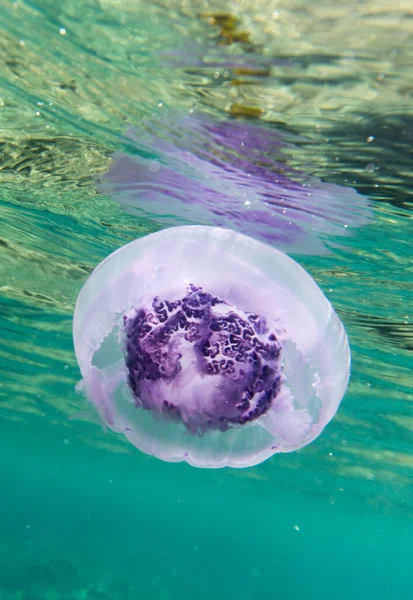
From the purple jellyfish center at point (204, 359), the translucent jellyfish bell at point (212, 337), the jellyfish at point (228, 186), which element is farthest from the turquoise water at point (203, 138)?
the purple jellyfish center at point (204, 359)

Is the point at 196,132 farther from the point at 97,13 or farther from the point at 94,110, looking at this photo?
the point at 97,13

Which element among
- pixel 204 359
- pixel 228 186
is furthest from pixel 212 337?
pixel 228 186

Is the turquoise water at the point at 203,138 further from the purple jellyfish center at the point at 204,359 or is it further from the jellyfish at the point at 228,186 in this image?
the purple jellyfish center at the point at 204,359

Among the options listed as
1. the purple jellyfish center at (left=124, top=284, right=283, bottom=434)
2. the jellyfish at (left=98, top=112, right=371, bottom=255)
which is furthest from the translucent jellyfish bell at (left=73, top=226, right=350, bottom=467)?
the jellyfish at (left=98, top=112, right=371, bottom=255)

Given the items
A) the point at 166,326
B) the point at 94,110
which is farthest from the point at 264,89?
the point at 166,326

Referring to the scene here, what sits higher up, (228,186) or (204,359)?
(228,186)

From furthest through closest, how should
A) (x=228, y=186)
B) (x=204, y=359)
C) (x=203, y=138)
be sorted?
(x=228, y=186)
(x=203, y=138)
(x=204, y=359)

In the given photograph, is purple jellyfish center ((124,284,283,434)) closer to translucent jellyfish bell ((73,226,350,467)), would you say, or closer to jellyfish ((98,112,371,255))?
translucent jellyfish bell ((73,226,350,467))

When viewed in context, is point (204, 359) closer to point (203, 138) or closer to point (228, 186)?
point (203, 138)
